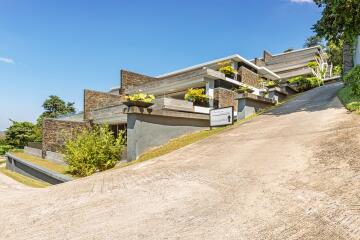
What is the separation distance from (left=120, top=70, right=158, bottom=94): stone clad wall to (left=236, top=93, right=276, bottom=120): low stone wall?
13755 millimetres

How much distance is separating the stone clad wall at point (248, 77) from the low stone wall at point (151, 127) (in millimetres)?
13300

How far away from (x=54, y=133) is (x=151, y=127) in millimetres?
11470

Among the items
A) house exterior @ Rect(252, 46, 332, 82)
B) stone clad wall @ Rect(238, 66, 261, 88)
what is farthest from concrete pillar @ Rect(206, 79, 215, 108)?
house exterior @ Rect(252, 46, 332, 82)

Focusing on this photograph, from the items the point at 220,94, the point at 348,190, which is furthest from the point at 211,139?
the point at 220,94

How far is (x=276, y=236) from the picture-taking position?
3.69 meters

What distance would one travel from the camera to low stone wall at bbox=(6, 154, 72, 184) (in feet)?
38.3

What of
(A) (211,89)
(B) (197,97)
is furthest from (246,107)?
(A) (211,89)

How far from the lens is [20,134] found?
36.8 metres

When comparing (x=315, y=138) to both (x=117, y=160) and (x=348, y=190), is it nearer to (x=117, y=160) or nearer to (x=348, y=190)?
(x=348, y=190)

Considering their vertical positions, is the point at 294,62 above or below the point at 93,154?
above

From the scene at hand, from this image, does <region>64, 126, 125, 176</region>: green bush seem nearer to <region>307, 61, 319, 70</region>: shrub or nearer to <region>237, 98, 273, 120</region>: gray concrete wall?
<region>237, 98, 273, 120</region>: gray concrete wall

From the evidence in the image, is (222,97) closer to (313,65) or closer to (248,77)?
(248,77)

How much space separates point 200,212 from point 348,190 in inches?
90.6

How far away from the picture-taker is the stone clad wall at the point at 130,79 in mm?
26431
